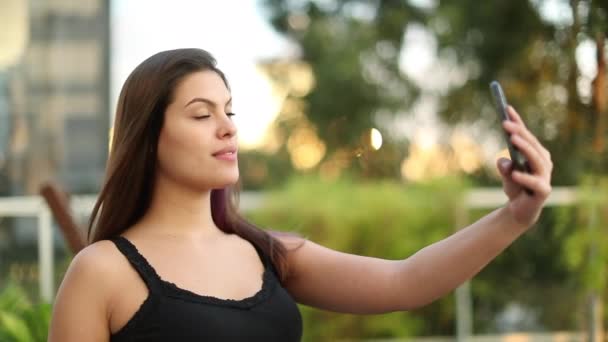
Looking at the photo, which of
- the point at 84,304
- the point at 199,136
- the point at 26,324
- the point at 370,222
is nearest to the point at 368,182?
the point at 370,222

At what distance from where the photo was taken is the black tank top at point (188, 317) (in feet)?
5.64

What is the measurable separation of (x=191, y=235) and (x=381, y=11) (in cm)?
1002

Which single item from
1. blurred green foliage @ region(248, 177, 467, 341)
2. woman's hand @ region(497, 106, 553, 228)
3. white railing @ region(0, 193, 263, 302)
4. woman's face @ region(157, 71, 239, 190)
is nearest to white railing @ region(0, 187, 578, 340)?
white railing @ region(0, 193, 263, 302)

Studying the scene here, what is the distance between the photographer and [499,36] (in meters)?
7.91

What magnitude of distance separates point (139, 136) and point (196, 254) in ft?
0.72

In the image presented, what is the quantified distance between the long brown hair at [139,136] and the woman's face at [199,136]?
0.07 ft

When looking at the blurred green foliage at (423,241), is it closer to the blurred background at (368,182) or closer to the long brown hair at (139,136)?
the blurred background at (368,182)

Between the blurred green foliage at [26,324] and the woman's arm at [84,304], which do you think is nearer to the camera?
the woman's arm at [84,304]

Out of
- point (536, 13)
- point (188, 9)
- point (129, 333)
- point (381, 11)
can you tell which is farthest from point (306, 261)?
point (381, 11)

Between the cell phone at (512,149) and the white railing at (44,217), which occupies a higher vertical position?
the cell phone at (512,149)

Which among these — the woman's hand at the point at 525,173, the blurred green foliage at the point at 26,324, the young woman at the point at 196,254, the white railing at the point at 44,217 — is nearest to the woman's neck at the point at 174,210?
the young woman at the point at 196,254

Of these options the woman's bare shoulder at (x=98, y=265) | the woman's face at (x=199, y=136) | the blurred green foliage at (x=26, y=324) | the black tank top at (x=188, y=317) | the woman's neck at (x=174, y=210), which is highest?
the woman's face at (x=199, y=136)

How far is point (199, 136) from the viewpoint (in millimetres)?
1805

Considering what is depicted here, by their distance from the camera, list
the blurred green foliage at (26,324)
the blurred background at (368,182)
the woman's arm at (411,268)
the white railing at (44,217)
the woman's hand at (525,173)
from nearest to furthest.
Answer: the woman's hand at (525,173)
the woman's arm at (411,268)
the blurred green foliage at (26,324)
the white railing at (44,217)
the blurred background at (368,182)
